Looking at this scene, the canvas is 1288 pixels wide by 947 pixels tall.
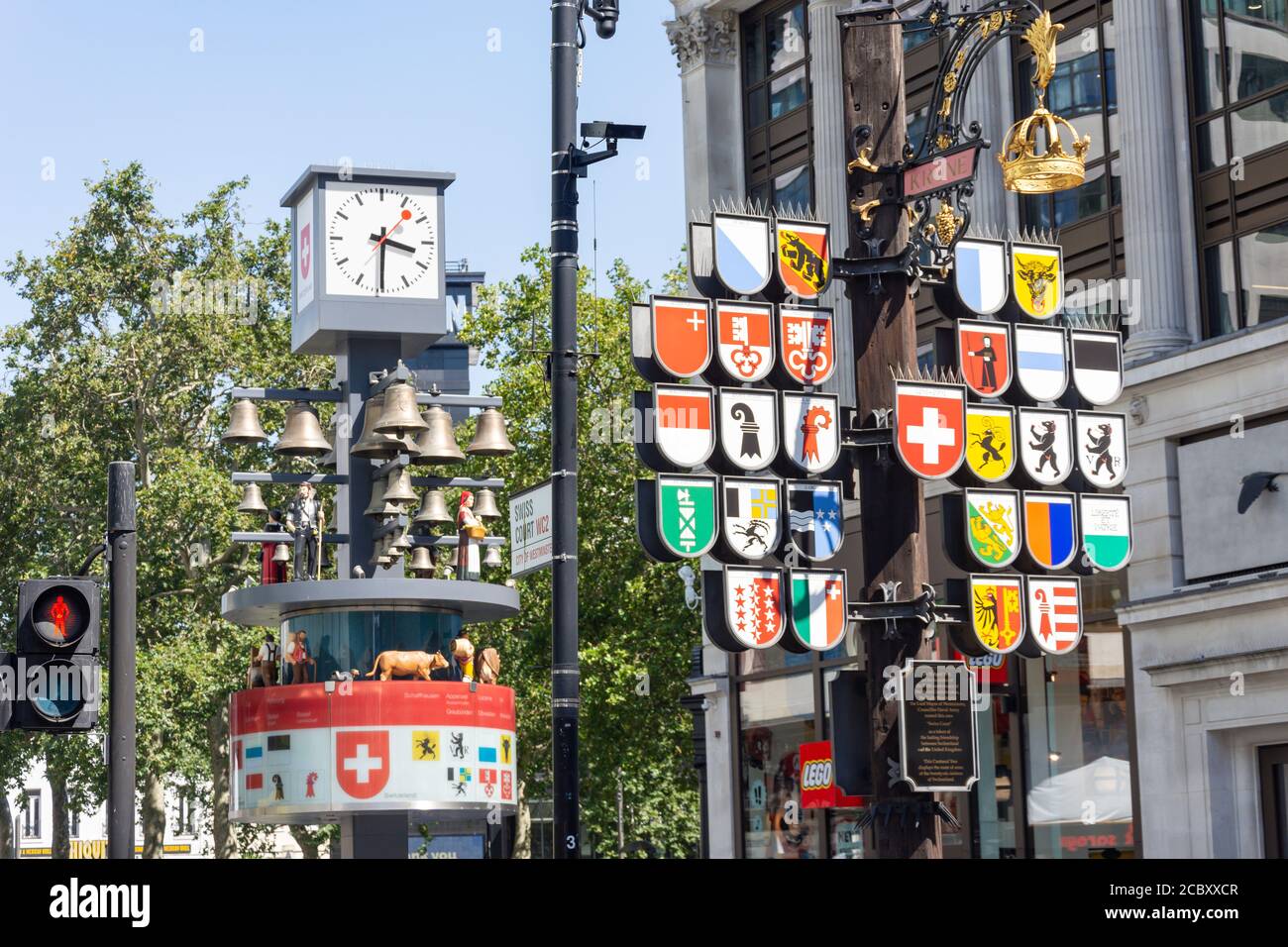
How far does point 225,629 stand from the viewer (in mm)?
50500

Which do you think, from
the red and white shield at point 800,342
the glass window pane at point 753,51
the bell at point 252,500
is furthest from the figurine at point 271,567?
the glass window pane at point 753,51

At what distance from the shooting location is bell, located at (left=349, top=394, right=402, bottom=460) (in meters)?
21.6

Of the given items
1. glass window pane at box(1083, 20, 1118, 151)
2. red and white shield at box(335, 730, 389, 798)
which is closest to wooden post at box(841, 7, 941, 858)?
red and white shield at box(335, 730, 389, 798)

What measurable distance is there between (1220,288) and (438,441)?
430 inches

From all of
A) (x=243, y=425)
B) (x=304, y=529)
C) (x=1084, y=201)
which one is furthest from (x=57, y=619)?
(x=1084, y=201)

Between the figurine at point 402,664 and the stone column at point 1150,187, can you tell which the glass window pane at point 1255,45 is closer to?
the stone column at point 1150,187

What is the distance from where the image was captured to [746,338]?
13672 millimetres

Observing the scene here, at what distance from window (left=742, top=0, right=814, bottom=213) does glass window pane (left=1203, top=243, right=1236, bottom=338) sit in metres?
9.35

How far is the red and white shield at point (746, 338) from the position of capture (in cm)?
1361

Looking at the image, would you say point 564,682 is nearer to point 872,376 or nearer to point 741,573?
point 741,573

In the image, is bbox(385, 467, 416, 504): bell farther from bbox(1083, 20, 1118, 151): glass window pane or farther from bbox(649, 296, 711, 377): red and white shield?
bbox(1083, 20, 1118, 151): glass window pane

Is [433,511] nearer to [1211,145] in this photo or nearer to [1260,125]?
[1211,145]
